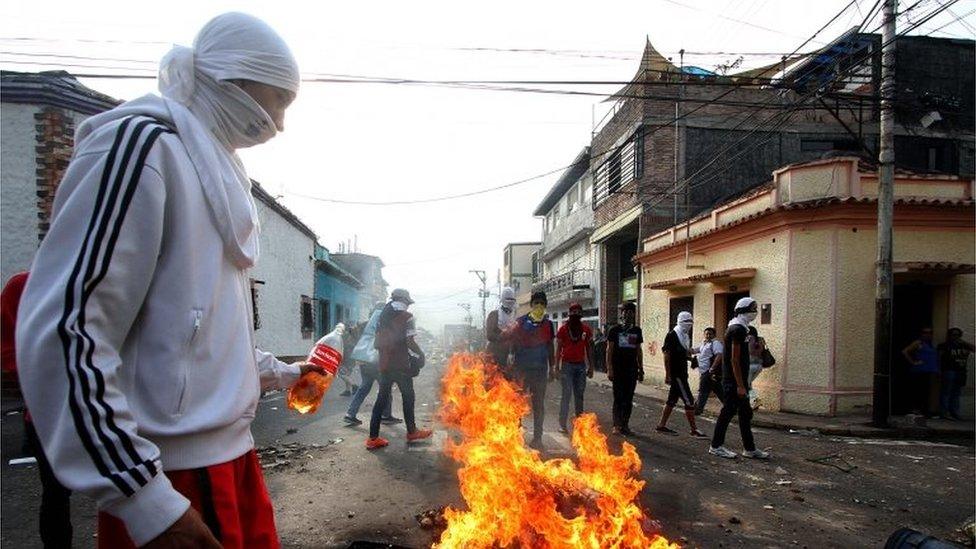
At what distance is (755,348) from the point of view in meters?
10.7

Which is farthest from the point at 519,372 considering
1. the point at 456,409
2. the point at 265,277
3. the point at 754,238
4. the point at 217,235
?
the point at 265,277

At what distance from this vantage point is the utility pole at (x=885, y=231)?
9.94m

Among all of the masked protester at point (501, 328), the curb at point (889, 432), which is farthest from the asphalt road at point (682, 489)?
the masked protester at point (501, 328)

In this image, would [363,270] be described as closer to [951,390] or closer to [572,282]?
[572,282]

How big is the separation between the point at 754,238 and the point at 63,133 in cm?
1379

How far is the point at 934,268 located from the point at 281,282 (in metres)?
17.0

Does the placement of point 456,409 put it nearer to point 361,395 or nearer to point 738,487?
point 361,395

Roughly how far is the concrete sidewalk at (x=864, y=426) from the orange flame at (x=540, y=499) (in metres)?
5.46

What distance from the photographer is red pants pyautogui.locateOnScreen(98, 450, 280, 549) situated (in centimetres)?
125

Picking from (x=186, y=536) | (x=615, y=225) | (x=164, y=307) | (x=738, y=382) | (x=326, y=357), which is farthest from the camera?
(x=615, y=225)

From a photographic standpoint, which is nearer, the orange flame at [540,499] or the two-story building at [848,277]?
the orange flame at [540,499]

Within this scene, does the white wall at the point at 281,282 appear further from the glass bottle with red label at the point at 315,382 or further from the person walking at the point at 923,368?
the person walking at the point at 923,368

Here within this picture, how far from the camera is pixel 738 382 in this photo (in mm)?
7156

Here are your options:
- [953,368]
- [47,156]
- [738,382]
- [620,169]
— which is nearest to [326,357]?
[738,382]
